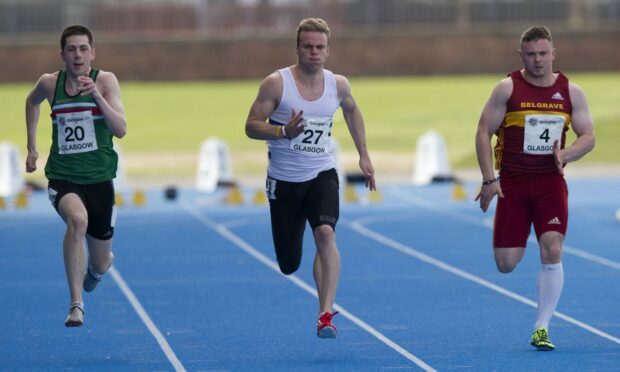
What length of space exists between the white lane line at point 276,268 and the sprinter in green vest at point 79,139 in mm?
1962

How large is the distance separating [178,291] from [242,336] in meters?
2.81

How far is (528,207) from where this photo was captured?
9.63 metres

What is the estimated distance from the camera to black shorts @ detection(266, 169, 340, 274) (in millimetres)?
9547

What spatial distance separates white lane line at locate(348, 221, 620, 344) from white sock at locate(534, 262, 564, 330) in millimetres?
632

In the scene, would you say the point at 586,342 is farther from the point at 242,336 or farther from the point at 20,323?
the point at 20,323

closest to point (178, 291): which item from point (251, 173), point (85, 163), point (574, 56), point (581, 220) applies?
point (85, 163)

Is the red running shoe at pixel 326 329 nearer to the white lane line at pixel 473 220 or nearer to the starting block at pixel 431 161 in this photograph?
the white lane line at pixel 473 220

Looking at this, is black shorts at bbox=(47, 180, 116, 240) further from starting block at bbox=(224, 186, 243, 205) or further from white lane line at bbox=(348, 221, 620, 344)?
starting block at bbox=(224, 186, 243, 205)

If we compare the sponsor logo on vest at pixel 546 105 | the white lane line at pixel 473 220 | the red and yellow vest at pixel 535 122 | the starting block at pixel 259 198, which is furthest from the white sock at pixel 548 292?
the starting block at pixel 259 198

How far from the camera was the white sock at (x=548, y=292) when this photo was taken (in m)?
9.37

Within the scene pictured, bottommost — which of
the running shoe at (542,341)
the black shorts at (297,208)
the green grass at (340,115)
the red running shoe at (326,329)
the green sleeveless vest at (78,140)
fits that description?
the green grass at (340,115)

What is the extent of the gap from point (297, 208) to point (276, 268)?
4968mm

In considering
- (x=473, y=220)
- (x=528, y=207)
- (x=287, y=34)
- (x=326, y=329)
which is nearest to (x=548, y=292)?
(x=528, y=207)

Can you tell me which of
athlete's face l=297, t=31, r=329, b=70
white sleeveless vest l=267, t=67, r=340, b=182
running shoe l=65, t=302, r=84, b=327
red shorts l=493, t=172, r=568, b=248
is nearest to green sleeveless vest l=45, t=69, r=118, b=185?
running shoe l=65, t=302, r=84, b=327
